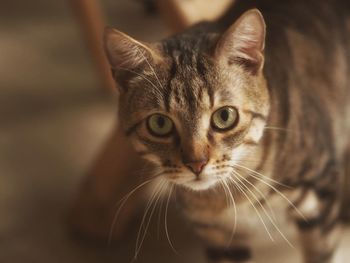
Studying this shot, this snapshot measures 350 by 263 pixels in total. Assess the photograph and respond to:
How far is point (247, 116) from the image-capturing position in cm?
95

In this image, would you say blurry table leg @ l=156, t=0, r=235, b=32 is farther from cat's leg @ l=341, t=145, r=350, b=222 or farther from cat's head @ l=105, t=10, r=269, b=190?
cat's leg @ l=341, t=145, r=350, b=222

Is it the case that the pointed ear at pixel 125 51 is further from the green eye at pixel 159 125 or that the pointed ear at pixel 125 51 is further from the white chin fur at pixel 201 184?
the white chin fur at pixel 201 184

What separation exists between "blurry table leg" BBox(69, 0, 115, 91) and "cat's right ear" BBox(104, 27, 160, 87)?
26.7 inches

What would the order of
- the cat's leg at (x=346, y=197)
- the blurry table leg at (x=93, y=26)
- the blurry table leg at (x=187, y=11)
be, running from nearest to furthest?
the blurry table leg at (x=187, y=11) → the cat's leg at (x=346, y=197) → the blurry table leg at (x=93, y=26)

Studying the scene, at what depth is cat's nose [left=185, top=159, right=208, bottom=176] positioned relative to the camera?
92cm

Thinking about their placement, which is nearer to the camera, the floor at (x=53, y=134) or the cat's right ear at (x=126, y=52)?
the cat's right ear at (x=126, y=52)

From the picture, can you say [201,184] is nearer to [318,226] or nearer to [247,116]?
[247,116]

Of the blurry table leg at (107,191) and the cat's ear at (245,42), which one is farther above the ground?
the cat's ear at (245,42)

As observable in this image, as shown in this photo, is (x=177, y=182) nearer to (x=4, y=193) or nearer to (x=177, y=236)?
(x=177, y=236)

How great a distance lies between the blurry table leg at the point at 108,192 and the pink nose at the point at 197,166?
1.68ft

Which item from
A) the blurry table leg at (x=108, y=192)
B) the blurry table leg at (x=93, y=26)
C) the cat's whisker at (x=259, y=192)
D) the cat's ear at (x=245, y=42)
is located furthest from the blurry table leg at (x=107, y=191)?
the cat's ear at (x=245, y=42)

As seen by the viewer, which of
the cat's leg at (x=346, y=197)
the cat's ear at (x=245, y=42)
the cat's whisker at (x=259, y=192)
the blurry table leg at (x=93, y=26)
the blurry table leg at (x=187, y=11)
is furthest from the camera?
the blurry table leg at (x=93, y=26)

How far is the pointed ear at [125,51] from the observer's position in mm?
924

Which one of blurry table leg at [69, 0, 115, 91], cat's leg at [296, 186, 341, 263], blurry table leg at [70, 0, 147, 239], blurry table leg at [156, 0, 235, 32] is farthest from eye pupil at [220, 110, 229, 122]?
blurry table leg at [69, 0, 115, 91]
